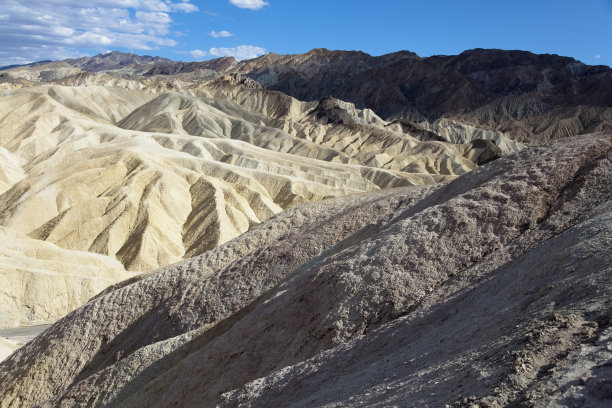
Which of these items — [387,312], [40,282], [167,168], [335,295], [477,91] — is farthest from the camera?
[477,91]

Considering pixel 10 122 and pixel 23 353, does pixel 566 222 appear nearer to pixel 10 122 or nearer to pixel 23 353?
pixel 23 353

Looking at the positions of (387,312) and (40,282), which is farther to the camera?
(40,282)

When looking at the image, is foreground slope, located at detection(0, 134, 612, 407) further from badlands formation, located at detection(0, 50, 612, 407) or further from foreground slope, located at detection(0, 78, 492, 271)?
foreground slope, located at detection(0, 78, 492, 271)

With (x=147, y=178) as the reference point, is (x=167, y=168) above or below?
above

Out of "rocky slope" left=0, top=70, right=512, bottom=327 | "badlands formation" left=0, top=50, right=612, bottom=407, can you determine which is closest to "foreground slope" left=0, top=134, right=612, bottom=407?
"badlands formation" left=0, top=50, right=612, bottom=407

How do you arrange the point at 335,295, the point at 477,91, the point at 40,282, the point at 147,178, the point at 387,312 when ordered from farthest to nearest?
the point at 477,91
the point at 147,178
the point at 40,282
the point at 335,295
the point at 387,312

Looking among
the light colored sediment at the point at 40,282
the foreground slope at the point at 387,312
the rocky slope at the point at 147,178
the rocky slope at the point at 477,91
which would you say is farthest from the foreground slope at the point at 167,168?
the rocky slope at the point at 477,91

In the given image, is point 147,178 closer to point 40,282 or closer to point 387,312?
point 40,282

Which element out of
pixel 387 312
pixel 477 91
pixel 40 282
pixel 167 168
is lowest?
pixel 40 282

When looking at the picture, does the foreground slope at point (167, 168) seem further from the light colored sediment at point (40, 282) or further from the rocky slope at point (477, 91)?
the rocky slope at point (477, 91)

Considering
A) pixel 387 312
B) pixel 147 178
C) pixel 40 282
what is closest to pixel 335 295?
pixel 387 312
